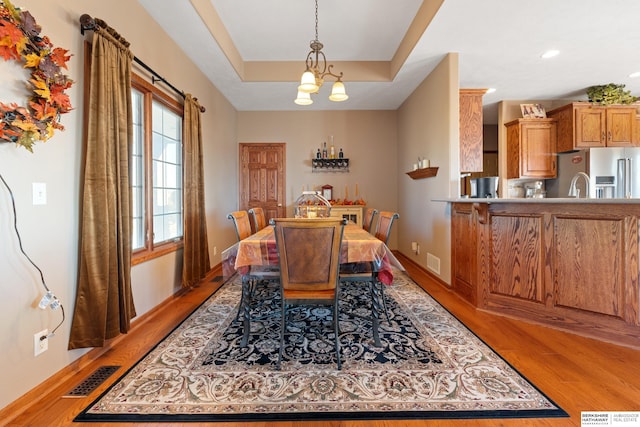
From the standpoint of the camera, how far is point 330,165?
18.9 ft

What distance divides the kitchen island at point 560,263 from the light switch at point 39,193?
3177 millimetres

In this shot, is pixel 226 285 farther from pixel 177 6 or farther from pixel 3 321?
pixel 177 6

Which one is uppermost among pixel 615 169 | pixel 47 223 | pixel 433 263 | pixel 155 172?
pixel 615 169

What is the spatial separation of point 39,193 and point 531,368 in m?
3.04

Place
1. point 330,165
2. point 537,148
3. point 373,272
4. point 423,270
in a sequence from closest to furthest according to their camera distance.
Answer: point 373,272 → point 423,270 → point 537,148 → point 330,165

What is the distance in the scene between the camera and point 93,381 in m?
1.77

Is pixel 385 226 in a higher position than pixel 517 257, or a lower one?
higher

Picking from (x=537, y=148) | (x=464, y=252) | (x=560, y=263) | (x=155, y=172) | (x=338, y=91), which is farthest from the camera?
(x=537, y=148)

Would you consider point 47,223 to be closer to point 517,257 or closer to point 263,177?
point 517,257

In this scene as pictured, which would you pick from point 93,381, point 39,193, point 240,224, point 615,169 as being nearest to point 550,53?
point 615,169

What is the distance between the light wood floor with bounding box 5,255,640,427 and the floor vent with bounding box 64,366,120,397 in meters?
0.04

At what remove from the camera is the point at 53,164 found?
1.70 metres

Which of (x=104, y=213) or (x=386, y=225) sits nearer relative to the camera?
(x=104, y=213)

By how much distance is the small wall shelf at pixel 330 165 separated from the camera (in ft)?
18.6
